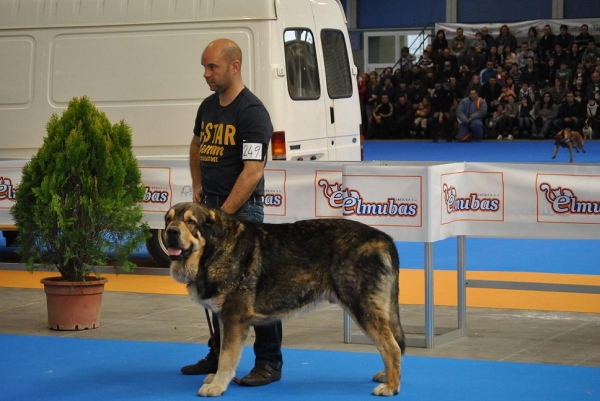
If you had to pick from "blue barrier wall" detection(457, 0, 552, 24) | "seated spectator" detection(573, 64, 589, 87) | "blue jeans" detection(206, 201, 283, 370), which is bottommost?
"blue jeans" detection(206, 201, 283, 370)

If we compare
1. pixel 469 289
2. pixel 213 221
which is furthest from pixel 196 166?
pixel 469 289

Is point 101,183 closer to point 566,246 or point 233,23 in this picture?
point 233,23

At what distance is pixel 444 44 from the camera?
36.4 meters

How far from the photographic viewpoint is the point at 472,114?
31.6m

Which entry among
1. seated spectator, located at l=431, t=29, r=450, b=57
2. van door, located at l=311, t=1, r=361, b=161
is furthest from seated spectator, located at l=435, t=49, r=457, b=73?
van door, located at l=311, t=1, r=361, b=161

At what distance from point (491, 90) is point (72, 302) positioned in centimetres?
2583

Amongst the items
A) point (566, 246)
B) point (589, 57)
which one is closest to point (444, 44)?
point (589, 57)

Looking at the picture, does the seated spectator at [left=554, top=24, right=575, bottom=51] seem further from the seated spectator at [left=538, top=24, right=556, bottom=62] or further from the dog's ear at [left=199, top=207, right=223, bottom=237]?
the dog's ear at [left=199, top=207, right=223, bottom=237]

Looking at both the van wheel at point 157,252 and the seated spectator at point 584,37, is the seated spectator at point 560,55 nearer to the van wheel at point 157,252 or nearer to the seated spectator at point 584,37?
the seated spectator at point 584,37

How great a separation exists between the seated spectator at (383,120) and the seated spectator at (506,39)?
4.59 metres

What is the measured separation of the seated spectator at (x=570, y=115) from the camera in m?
31.0

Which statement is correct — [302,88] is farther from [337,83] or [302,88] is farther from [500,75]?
[500,75]

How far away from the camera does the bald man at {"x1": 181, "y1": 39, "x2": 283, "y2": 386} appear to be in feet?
21.7

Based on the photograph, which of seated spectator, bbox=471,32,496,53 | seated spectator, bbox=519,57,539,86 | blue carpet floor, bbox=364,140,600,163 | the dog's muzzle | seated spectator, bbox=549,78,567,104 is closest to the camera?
the dog's muzzle
